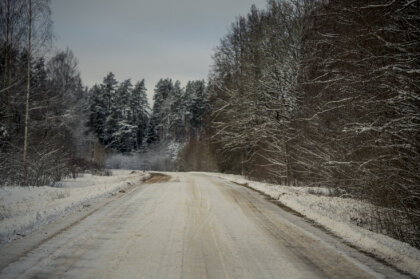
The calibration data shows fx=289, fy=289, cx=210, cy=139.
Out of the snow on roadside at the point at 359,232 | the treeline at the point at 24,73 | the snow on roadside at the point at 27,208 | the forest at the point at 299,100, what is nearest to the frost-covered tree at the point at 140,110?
the forest at the point at 299,100

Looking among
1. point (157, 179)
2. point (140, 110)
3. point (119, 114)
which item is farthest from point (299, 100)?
point (140, 110)

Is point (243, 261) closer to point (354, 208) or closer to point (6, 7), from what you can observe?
point (354, 208)

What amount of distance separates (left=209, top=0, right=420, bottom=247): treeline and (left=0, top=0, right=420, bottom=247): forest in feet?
0.13

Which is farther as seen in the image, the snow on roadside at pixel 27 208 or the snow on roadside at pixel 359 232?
the snow on roadside at pixel 27 208

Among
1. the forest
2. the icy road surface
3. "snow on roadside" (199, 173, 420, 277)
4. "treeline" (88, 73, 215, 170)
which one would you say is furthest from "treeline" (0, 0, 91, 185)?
"treeline" (88, 73, 215, 170)

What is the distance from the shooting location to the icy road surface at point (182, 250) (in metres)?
3.71

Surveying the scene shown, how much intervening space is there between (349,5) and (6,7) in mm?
15907

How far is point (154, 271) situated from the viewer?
3689mm

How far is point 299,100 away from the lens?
1549 cm

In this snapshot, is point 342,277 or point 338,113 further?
point 338,113

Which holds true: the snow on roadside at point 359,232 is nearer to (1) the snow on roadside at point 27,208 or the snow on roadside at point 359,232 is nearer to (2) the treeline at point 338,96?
(2) the treeline at point 338,96

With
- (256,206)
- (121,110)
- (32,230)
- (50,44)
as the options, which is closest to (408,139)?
(256,206)

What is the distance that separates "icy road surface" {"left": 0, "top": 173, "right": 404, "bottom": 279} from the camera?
371 centimetres

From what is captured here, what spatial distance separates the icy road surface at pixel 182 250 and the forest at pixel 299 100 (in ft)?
7.13
